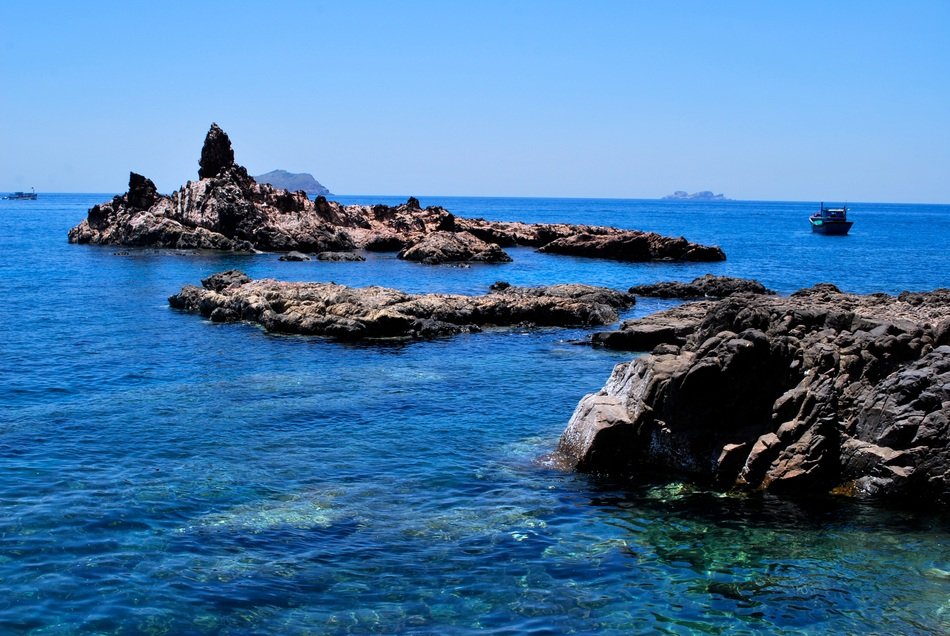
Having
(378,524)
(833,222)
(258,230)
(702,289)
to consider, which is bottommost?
(378,524)

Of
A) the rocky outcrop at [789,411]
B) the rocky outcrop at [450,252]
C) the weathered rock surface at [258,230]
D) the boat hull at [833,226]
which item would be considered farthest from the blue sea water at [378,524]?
the boat hull at [833,226]

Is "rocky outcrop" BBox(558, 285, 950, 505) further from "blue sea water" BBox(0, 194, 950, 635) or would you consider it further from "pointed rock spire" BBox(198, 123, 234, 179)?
"pointed rock spire" BBox(198, 123, 234, 179)

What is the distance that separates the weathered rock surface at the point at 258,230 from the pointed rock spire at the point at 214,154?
126mm

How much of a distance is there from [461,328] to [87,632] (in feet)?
108

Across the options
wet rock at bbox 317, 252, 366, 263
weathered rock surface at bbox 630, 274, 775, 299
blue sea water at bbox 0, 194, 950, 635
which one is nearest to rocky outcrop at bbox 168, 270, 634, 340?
blue sea water at bbox 0, 194, 950, 635

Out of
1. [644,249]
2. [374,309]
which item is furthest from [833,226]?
[374,309]

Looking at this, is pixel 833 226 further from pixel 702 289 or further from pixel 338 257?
pixel 338 257

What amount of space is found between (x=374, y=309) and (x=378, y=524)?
26544 millimetres

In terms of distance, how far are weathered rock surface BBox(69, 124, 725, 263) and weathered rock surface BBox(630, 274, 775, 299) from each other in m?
30.5

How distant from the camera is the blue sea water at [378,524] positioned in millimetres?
14430

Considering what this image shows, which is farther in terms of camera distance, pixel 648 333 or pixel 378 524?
pixel 648 333

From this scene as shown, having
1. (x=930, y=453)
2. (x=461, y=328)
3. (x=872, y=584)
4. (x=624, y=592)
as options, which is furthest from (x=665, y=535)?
(x=461, y=328)

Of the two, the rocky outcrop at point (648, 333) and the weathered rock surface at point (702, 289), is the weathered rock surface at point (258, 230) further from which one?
the rocky outcrop at point (648, 333)

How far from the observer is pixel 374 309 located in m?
44.2
